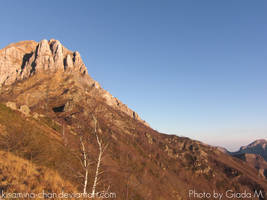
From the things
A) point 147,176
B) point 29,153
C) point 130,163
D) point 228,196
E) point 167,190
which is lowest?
point 228,196

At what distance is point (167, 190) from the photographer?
111750 mm

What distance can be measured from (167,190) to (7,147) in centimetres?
10602

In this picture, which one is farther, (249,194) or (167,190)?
(249,194)

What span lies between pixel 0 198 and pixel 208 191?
17780 centimetres

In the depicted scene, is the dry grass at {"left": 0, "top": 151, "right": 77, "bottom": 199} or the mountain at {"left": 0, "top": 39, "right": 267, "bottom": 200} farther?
the mountain at {"left": 0, "top": 39, "right": 267, "bottom": 200}

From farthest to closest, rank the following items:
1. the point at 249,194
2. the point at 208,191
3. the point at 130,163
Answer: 1. the point at 249,194
2. the point at 208,191
3. the point at 130,163

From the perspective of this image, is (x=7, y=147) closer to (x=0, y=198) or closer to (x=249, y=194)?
(x=0, y=198)

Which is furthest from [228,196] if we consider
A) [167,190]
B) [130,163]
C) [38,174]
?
[38,174]

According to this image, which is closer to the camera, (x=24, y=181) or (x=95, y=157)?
(x=24, y=181)

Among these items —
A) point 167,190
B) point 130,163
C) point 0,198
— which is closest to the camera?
point 0,198

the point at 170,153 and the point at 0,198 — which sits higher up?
the point at 0,198

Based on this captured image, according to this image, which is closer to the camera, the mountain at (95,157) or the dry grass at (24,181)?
the dry grass at (24,181)

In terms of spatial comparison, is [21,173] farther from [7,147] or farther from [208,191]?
[208,191]

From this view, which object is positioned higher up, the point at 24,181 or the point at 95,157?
the point at 24,181
